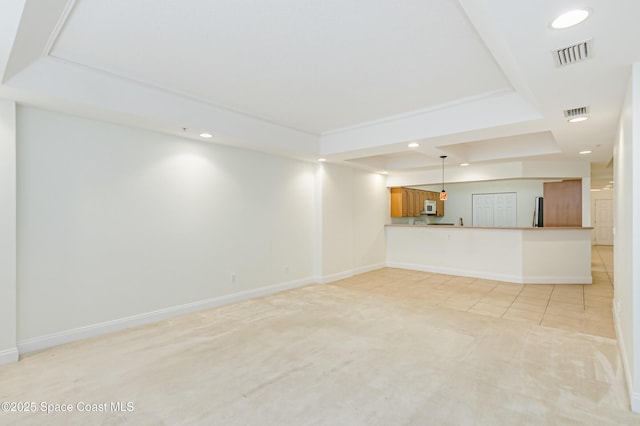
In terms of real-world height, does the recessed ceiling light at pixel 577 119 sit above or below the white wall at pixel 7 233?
above

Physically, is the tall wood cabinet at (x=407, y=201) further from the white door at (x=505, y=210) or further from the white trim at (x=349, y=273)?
the white door at (x=505, y=210)

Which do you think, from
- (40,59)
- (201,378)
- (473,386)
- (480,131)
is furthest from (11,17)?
(480,131)

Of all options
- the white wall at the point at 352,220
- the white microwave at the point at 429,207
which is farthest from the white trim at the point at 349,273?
the white microwave at the point at 429,207

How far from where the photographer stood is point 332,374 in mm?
2658

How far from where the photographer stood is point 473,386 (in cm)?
246

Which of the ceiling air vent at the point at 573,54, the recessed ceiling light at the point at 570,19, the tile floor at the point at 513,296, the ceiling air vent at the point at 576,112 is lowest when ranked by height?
the tile floor at the point at 513,296

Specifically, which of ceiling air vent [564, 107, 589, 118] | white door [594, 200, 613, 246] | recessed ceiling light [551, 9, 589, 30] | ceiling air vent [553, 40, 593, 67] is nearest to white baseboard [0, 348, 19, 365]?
recessed ceiling light [551, 9, 589, 30]

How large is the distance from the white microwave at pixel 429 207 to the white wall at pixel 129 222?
18.7 ft

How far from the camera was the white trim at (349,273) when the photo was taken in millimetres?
6176

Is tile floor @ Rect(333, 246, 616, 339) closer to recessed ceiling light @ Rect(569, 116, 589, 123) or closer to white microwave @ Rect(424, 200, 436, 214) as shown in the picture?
recessed ceiling light @ Rect(569, 116, 589, 123)

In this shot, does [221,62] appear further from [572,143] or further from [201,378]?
[572,143]

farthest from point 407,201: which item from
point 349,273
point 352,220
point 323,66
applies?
point 323,66

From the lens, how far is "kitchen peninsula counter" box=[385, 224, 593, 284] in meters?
5.96

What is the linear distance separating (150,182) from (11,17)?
7.45 ft
